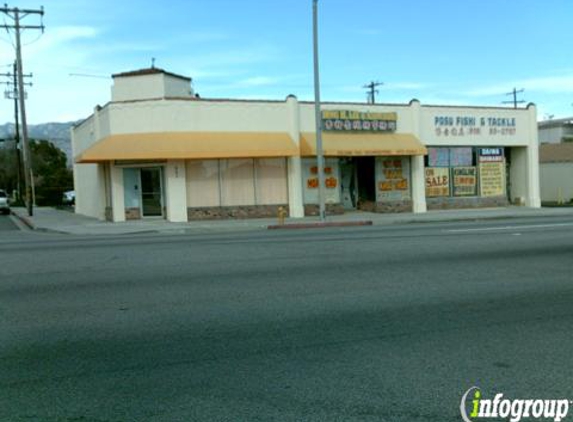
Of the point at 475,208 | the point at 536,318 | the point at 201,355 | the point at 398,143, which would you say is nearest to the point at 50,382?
the point at 201,355

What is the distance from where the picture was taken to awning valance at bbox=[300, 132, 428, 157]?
90.2ft

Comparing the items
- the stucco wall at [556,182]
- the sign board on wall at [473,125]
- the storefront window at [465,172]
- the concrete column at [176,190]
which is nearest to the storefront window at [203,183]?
the concrete column at [176,190]

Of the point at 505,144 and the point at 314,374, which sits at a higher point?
the point at 505,144

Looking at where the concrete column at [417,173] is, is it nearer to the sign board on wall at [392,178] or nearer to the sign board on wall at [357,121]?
the sign board on wall at [392,178]

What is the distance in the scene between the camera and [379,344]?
6543 millimetres

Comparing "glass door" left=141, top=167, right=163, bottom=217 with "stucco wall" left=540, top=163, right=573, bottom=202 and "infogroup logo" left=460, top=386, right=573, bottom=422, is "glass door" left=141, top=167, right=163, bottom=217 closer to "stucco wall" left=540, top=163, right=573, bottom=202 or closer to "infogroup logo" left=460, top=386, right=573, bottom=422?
"infogroup logo" left=460, top=386, right=573, bottom=422

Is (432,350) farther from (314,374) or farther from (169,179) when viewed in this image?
(169,179)

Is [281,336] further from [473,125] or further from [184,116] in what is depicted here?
[473,125]

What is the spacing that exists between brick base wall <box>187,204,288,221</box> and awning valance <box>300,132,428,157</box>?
9.29 feet

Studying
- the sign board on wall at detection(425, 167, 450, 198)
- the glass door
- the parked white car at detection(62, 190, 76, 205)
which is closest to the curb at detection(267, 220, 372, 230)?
the glass door

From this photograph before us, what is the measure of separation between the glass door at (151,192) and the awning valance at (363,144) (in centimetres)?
622

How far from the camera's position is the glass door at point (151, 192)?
88.8 ft

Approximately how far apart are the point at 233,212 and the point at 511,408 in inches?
902

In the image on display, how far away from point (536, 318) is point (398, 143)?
22.1 m
